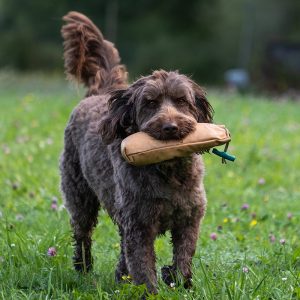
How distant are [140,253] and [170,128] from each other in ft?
2.85

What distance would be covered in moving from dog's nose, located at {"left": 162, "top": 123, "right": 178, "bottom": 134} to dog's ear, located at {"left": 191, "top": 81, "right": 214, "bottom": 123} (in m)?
0.55

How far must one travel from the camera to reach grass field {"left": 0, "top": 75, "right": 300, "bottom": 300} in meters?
4.43

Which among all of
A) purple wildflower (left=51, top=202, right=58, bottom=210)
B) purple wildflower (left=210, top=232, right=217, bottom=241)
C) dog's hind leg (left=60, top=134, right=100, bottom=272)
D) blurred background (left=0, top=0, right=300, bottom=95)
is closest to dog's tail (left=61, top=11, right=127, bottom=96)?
dog's hind leg (left=60, top=134, right=100, bottom=272)

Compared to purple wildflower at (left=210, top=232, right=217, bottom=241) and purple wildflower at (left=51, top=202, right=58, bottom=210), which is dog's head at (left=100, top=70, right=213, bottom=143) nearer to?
purple wildflower at (left=210, top=232, right=217, bottom=241)

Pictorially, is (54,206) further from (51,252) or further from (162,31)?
(162,31)

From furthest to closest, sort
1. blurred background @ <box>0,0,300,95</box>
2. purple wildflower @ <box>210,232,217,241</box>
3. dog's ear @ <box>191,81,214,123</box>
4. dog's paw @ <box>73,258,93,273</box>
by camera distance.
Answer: blurred background @ <box>0,0,300,95</box> → purple wildflower @ <box>210,232,217,241</box> → dog's paw @ <box>73,258,93,273</box> → dog's ear @ <box>191,81,214,123</box>

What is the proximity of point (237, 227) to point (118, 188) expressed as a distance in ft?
7.06

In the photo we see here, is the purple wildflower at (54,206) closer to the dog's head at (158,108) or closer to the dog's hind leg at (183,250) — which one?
the dog's head at (158,108)

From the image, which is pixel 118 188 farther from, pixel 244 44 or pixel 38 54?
pixel 38 54

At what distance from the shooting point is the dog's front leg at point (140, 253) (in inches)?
180

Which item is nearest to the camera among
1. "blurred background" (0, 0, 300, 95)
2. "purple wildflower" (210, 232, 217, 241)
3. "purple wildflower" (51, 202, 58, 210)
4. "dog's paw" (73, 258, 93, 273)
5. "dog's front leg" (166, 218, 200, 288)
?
"dog's front leg" (166, 218, 200, 288)

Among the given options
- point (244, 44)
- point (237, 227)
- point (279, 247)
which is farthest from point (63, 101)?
point (244, 44)

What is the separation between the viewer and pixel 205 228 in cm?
664

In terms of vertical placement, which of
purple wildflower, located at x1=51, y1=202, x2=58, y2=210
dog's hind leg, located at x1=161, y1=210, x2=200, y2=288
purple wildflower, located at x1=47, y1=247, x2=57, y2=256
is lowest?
purple wildflower, located at x1=51, y1=202, x2=58, y2=210
